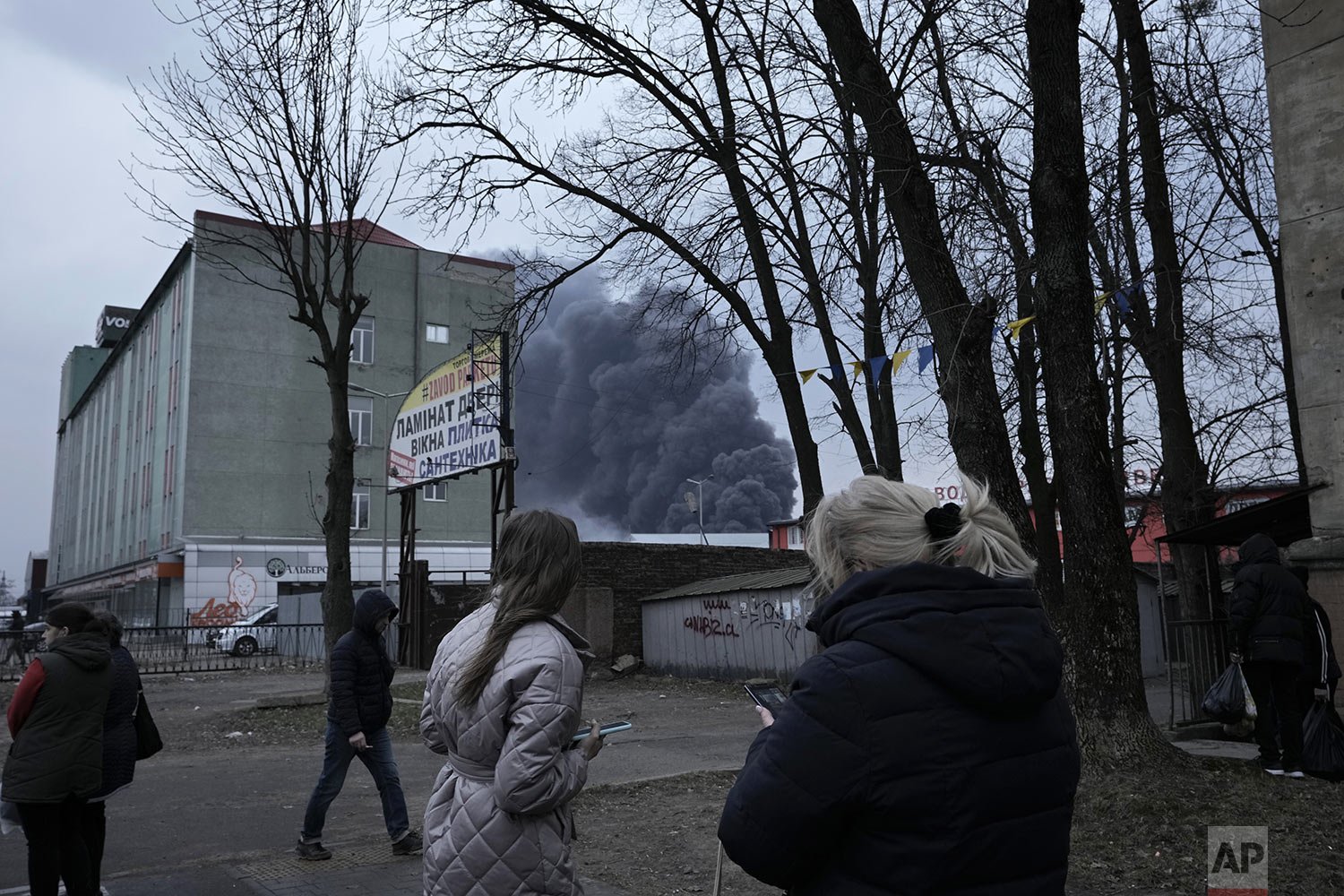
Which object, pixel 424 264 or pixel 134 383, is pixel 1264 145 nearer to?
pixel 424 264

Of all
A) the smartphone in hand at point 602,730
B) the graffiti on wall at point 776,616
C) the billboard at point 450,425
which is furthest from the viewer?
the graffiti on wall at point 776,616

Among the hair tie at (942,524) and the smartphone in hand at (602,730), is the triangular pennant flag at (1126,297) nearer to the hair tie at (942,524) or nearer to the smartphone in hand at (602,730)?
the smartphone in hand at (602,730)

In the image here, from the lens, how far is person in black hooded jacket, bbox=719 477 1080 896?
1820 mm

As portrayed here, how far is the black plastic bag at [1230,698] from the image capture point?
8.08 m

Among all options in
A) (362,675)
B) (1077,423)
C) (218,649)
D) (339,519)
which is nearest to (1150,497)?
(1077,423)

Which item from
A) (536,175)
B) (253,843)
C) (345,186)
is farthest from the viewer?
(345,186)

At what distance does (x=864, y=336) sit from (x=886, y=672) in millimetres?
11671

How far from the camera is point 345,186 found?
16109 mm

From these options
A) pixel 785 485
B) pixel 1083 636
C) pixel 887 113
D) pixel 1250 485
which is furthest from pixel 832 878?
pixel 785 485

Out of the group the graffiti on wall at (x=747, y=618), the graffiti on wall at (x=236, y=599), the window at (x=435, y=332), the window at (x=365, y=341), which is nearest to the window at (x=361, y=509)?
the graffiti on wall at (x=236, y=599)

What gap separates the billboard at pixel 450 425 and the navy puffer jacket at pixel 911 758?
52.2 feet

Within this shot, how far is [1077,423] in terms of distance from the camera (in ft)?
25.6

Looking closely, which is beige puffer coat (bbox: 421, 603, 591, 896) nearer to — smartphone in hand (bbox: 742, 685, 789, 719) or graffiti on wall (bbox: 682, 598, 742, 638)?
smartphone in hand (bbox: 742, 685, 789, 719)

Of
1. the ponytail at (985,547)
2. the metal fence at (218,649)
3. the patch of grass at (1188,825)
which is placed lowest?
the metal fence at (218,649)
